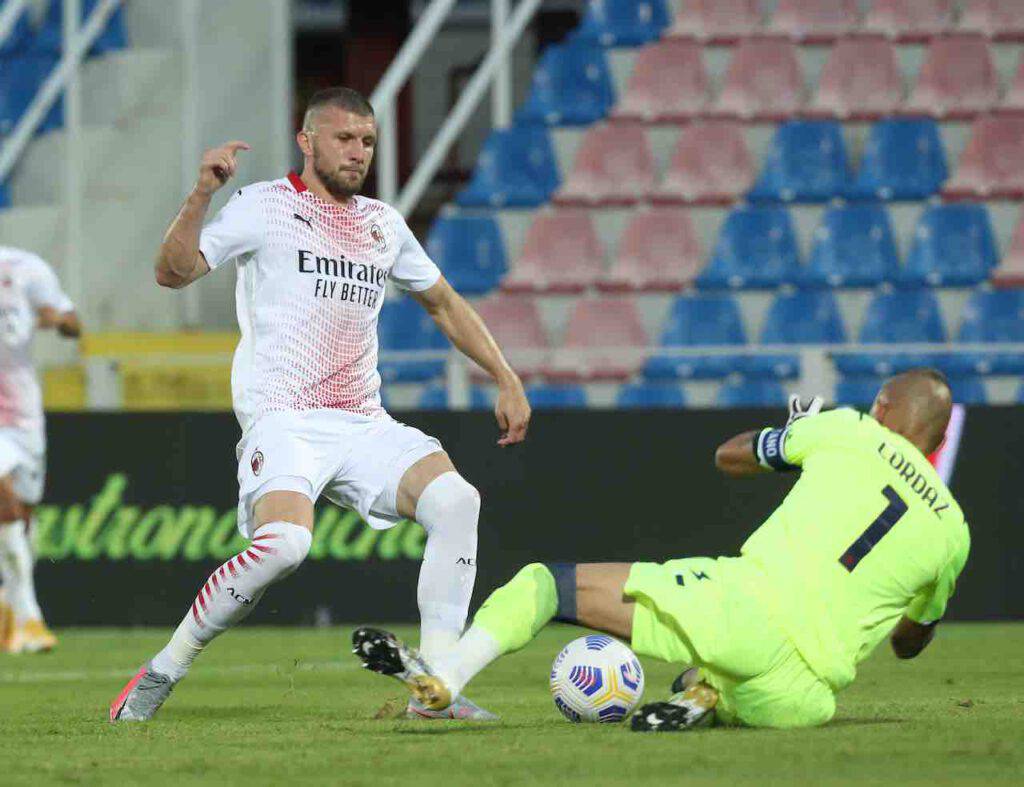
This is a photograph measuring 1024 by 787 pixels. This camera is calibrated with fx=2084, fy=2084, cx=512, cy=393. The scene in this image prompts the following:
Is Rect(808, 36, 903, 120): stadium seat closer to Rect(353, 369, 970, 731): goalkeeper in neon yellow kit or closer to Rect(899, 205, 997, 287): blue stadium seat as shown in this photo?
Rect(899, 205, 997, 287): blue stadium seat

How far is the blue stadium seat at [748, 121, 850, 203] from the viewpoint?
594 inches

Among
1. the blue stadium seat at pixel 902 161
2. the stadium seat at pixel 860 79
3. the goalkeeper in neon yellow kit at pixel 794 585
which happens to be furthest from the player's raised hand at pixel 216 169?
the stadium seat at pixel 860 79

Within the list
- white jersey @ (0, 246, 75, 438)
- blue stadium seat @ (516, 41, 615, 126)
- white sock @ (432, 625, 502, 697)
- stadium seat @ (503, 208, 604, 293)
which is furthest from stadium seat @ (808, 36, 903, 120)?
white sock @ (432, 625, 502, 697)

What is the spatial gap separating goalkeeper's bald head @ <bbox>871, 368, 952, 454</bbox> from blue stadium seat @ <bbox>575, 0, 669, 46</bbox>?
10.8 metres

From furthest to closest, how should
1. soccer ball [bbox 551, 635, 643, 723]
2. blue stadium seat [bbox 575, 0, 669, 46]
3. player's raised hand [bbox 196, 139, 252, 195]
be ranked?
blue stadium seat [bbox 575, 0, 669, 46], soccer ball [bbox 551, 635, 643, 723], player's raised hand [bbox 196, 139, 252, 195]

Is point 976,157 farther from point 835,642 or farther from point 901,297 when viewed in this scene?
point 835,642

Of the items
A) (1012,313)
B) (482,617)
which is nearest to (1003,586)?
(1012,313)

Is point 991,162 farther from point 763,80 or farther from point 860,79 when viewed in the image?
point 763,80

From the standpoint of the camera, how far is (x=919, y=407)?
5637 mm

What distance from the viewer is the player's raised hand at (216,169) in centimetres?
589

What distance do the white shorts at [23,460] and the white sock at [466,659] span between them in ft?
18.6

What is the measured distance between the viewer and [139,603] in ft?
38.7

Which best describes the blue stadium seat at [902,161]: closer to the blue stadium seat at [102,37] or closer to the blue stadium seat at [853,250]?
the blue stadium seat at [853,250]

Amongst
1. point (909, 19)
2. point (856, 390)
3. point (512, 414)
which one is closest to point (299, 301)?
point (512, 414)
